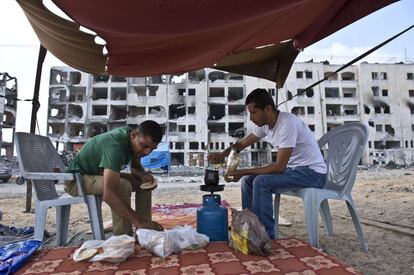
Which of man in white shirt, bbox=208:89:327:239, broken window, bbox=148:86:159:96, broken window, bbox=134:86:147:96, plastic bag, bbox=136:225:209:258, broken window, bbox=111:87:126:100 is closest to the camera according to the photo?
plastic bag, bbox=136:225:209:258

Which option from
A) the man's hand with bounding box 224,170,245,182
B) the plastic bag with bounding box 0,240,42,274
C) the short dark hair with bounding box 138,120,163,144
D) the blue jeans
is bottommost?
the plastic bag with bounding box 0,240,42,274

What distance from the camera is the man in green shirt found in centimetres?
250

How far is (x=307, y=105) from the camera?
38.9 meters

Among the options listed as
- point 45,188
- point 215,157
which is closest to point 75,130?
point 45,188

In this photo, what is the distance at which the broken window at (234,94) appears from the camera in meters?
39.0

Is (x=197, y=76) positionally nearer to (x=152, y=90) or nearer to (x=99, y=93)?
(x=152, y=90)

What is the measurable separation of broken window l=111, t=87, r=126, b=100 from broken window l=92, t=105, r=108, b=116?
1.62 m

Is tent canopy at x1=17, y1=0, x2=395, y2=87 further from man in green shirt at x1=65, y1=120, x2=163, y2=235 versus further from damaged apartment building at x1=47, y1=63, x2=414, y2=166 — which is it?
damaged apartment building at x1=47, y1=63, x2=414, y2=166

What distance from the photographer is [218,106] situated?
3903 cm

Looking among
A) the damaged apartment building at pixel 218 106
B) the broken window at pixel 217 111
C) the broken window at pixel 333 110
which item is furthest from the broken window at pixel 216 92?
the broken window at pixel 333 110

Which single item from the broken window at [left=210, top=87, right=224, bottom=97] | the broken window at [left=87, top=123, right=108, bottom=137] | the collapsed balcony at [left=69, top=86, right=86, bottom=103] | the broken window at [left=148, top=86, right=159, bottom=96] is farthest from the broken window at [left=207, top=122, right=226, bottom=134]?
the collapsed balcony at [left=69, top=86, right=86, bottom=103]

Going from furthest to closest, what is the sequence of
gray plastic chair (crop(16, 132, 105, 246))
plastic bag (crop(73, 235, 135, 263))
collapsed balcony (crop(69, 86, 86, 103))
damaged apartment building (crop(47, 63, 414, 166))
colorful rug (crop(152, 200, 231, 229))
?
collapsed balcony (crop(69, 86, 86, 103)) → damaged apartment building (crop(47, 63, 414, 166)) → colorful rug (crop(152, 200, 231, 229)) → gray plastic chair (crop(16, 132, 105, 246)) → plastic bag (crop(73, 235, 135, 263))

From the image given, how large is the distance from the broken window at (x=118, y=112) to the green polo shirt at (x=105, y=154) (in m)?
35.7

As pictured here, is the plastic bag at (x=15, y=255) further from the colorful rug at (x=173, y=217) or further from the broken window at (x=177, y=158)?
the broken window at (x=177, y=158)
